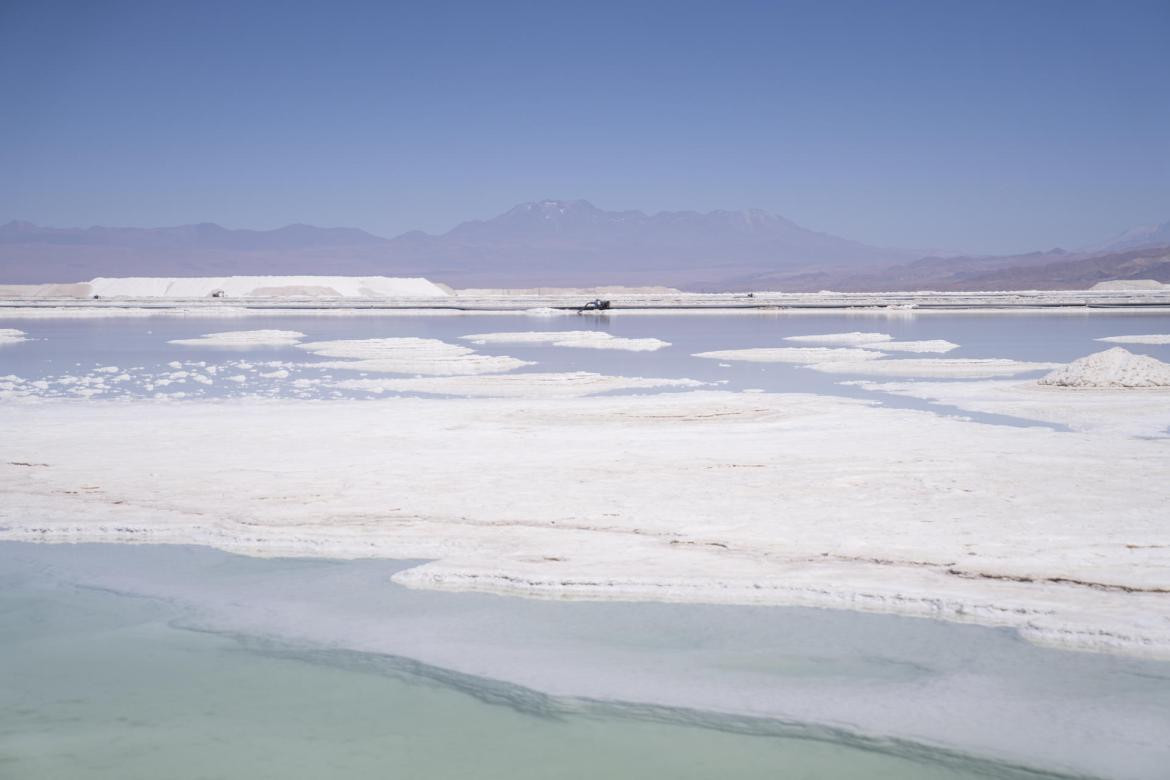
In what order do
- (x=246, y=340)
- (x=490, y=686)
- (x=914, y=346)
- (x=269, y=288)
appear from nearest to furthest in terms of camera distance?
(x=490, y=686) < (x=914, y=346) < (x=246, y=340) < (x=269, y=288)

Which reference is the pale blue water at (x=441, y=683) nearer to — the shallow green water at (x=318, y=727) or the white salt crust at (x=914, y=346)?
the shallow green water at (x=318, y=727)

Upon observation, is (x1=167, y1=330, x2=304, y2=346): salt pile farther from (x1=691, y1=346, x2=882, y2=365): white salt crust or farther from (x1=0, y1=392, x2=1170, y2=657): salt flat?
(x1=0, y1=392, x2=1170, y2=657): salt flat

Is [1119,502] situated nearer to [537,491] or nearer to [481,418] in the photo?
[537,491]

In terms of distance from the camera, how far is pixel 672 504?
7.72 meters

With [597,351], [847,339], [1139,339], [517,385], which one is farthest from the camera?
[1139,339]

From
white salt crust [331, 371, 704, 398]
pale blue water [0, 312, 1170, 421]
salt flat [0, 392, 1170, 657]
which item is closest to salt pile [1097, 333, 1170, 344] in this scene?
pale blue water [0, 312, 1170, 421]

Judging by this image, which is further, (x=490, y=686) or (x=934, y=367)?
(x=934, y=367)

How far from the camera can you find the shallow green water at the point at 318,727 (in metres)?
4.19

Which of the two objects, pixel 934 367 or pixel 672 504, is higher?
pixel 672 504

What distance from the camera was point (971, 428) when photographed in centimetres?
1124

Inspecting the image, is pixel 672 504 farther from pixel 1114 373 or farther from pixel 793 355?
pixel 793 355

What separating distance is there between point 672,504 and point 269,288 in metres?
82.8

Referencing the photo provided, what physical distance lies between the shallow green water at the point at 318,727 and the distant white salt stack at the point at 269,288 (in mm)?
78376

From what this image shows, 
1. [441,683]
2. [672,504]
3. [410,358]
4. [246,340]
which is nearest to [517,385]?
[410,358]
